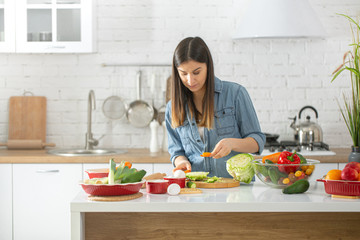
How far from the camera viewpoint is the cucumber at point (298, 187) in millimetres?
2463

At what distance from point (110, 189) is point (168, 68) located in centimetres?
258

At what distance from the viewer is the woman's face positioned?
2879 mm

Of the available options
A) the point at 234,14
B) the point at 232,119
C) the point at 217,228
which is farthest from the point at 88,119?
the point at 217,228

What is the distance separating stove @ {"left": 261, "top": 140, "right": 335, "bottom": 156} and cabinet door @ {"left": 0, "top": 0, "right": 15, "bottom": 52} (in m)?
2.15

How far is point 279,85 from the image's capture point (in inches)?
190

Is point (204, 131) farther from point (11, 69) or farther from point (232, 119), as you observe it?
point (11, 69)

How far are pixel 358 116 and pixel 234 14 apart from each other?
1.46 m

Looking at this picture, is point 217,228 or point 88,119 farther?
point 88,119

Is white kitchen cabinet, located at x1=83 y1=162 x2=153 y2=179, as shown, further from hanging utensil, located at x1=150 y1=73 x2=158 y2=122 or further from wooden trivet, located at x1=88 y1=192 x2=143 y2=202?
wooden trivet, located at x1=88 y1=192 x2=143 y2=202

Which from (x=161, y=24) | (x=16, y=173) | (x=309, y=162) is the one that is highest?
(x=161, y=24)

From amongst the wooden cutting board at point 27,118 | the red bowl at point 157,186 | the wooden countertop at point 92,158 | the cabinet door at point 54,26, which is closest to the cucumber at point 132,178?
the red bowl at point 157,186

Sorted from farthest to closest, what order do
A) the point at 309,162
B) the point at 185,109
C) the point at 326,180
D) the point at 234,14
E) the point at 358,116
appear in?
the point at 234,14 → the point at 358,116 → the point at 185,109 → the point at 309,162 → the point at 326,180

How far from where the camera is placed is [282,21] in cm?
423

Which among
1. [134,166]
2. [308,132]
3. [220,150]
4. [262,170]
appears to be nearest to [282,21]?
[308,132]
